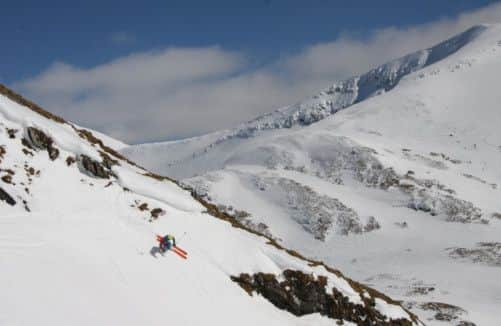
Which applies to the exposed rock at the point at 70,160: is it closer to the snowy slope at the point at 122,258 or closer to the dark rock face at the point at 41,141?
the snowy slope at the point at 122,258

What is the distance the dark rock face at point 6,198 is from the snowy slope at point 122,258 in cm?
4

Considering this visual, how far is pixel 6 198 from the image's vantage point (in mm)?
18188

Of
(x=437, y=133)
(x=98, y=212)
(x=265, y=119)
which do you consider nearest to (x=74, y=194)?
(x=98, y=212)

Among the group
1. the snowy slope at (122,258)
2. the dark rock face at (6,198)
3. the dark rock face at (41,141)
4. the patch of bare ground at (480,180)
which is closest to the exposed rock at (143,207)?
the snowy slope at (122,258)

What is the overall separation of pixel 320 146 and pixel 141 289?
85.6 m

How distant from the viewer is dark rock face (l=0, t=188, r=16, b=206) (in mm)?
18141

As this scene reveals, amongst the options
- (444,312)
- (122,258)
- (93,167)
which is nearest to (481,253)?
(444,312)

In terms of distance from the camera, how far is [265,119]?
192625mm

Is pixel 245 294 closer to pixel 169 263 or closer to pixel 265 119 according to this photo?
pixel 169 263

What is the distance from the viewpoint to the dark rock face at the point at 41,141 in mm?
21203

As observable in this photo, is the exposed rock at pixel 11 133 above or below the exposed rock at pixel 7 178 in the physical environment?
above

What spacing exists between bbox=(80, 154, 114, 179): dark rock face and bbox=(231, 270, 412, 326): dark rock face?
8.22m

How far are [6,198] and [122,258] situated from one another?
5.22 m

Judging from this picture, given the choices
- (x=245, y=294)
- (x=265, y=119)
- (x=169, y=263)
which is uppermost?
(x=169, y=263)
